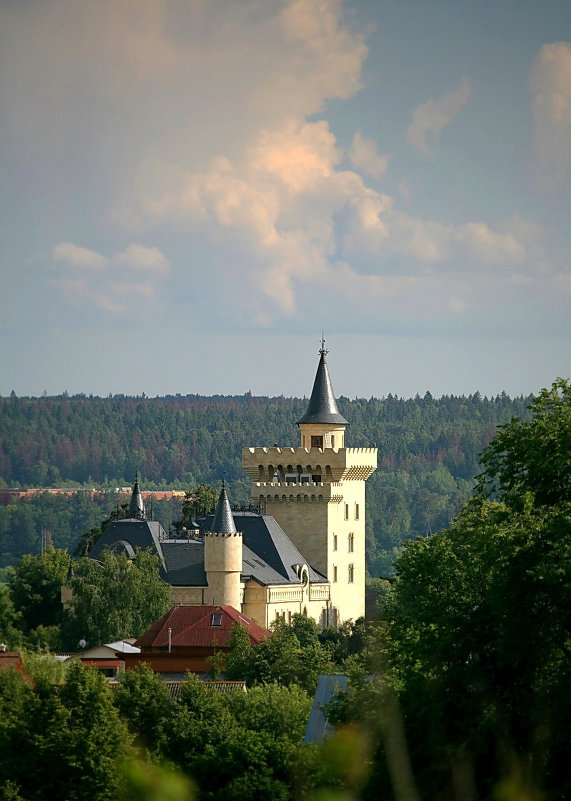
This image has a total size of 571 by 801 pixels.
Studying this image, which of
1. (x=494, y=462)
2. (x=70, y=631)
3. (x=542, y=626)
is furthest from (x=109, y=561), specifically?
(x=542, y=626)

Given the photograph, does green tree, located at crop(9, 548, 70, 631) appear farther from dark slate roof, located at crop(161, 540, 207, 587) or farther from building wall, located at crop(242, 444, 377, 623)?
building wall, located at crop(242, 444, 377, 623)

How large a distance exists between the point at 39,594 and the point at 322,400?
2139 centimetres

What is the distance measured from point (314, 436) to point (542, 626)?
8538 centimetres

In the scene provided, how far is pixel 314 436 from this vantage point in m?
128

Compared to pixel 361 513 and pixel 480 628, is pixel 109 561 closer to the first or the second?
pixel 361 513

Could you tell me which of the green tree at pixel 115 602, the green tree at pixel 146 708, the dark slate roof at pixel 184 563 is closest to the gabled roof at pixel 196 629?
the green tree at pixel 115 602

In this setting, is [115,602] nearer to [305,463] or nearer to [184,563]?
[184,563]

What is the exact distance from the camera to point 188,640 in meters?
92.5

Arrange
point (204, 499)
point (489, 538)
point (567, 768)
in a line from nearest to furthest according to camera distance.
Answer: point (567, 768)
point (489, 538)
point (204, 499)

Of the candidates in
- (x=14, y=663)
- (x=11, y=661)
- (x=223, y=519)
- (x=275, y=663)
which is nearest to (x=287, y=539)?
(x=223, y=519)

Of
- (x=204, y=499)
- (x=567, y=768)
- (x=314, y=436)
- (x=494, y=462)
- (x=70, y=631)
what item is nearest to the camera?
(x=567, y=768)

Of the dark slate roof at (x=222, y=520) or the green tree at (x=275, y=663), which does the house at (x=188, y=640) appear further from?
the dark slate roof at (x=222, y=520)

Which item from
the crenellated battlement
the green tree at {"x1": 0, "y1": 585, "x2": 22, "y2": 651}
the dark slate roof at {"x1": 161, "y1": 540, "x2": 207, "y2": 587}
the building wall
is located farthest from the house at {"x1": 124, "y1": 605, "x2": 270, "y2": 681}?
the crenellated battlement

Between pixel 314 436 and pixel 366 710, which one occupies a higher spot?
pixel 314 436
